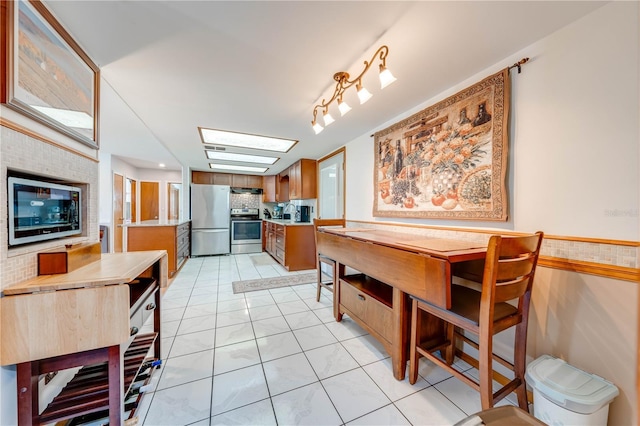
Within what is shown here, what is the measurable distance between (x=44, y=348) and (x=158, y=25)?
1.67 m

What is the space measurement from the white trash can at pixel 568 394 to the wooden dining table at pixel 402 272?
1.97ft

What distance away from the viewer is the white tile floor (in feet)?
4.30

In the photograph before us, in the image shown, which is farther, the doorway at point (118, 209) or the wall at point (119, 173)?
the doorway at point (118, 209)

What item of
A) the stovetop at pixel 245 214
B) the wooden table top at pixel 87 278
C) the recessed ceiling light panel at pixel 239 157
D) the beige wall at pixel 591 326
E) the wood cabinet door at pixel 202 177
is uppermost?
the recessed ceiling light panel at pixel 239 157

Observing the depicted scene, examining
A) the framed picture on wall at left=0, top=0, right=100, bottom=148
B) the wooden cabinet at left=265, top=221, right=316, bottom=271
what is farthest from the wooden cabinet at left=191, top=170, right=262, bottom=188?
the framed picture on wall at left=0, top=0, right=100, bottom=148

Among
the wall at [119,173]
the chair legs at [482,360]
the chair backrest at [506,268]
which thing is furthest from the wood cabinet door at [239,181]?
the chair backrest at [506,268]

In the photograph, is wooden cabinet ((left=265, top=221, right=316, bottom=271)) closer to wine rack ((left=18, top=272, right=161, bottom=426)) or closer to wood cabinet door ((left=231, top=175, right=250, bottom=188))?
wood cabinet door ((left=231, top=175, right=250, bottom=188))

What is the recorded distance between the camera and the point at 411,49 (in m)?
1.46

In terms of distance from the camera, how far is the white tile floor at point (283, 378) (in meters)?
1.31

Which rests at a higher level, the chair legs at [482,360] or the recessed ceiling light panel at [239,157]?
the recessed ceiling light panel at [239,157]

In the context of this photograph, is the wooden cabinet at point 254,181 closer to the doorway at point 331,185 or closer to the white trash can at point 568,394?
the doorway at point 331,185

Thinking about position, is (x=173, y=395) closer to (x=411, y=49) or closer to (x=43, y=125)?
(x=43, y=125)

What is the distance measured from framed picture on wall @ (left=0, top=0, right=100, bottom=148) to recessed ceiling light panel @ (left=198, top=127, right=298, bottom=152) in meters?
1.52

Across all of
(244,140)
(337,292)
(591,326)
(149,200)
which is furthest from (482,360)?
(149,200)
